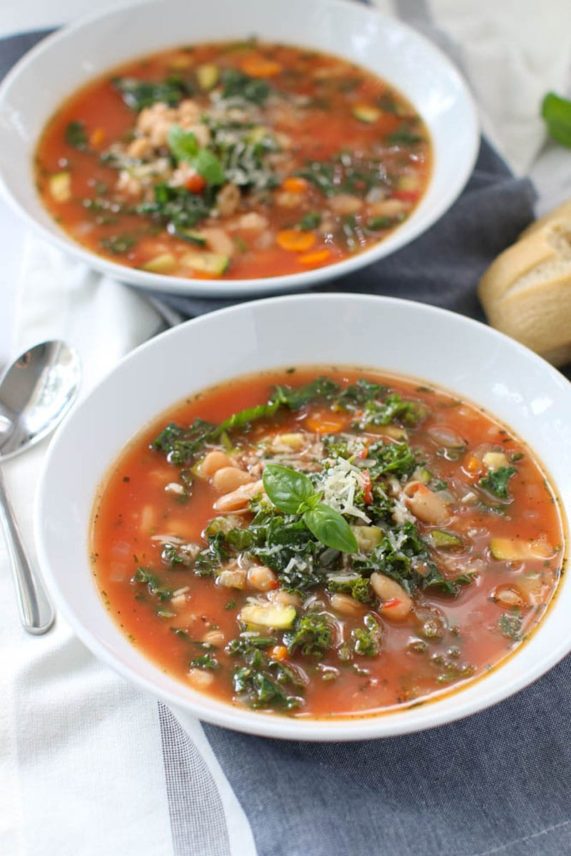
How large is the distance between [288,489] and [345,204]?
2.20 m

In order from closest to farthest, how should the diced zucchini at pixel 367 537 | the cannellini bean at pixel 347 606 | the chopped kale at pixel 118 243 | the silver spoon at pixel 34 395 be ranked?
the cannellini bean at pixel 347 606
the diced zucchini at pixel 367 537
the silver spoon at pixel 34 395
the chopped kale at pixel 118 243

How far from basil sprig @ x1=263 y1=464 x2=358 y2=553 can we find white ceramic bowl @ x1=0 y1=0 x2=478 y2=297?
1307 mm

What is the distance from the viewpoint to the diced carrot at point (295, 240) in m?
4.98

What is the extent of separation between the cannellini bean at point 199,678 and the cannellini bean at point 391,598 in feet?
1.88

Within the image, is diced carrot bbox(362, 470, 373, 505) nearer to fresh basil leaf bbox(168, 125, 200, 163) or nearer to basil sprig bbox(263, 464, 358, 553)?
basil sprig bbox(263, 464, 358, 553)

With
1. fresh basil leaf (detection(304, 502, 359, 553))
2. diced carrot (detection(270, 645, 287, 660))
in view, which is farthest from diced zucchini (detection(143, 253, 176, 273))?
diced carrot (detection(270, 645, 287, 660))

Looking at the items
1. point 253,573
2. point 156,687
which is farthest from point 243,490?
point 156,687

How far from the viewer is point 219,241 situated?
4984 mm

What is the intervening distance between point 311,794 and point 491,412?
62.8 inches

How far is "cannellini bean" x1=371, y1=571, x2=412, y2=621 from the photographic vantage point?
10.9 ft

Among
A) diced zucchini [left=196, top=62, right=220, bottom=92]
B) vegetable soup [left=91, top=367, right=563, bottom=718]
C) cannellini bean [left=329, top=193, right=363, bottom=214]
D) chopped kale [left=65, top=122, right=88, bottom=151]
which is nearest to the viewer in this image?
vegetable soup [left=91, top=367, right=563, bottom=718]

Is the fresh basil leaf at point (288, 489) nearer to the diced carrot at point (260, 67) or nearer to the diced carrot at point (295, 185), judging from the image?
the diced carrot at point (295, 185)

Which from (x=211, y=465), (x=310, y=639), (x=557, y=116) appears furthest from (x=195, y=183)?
(x=310, y=639)

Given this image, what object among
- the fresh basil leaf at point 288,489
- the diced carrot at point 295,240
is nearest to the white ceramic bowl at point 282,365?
the fresh basil leaf at point 288,489
